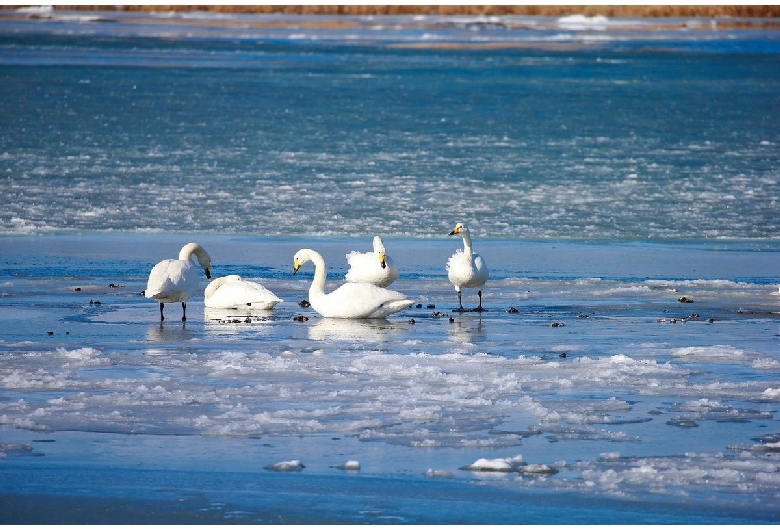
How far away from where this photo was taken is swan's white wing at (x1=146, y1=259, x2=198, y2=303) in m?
11.2

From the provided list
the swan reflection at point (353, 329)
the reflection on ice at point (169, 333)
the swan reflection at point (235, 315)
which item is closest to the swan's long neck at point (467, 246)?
the swan reflection at point (353, 329)

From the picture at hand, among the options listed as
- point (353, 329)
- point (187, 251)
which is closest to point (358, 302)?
point (353, 329)

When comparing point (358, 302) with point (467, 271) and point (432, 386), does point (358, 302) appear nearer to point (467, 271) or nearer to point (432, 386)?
point (467, 271)

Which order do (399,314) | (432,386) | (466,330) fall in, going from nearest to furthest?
(432,386) → (466,330) → (399,314)

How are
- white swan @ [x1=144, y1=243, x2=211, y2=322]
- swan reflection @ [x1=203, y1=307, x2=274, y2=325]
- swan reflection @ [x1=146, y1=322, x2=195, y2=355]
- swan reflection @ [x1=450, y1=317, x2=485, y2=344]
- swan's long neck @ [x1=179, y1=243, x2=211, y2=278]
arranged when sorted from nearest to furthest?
swan reflection @ [x1=146, y1=322, x2=195, y2=355] < swan reflection @ [x1=450, y1=317, x2=485, y2=344] < white swan @ [x1=144, y1=243, x2=211, y2=322] < swan reflection @ [x1=203, y1=307, x2=274, y2=325] < swan's long neck @ [x1=179, y1=243, x2=211, y2=278]

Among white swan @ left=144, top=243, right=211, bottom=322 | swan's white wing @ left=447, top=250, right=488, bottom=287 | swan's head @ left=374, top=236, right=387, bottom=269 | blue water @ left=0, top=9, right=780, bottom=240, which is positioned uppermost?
blue water @ left=0, top=9, right=780, bottom=240

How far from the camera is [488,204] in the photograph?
66.6 feet

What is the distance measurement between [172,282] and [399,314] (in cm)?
221

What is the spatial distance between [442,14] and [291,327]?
95172 mm

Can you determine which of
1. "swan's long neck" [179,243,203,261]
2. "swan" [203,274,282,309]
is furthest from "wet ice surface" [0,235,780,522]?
"swan's long neck" [179,243,203,261]

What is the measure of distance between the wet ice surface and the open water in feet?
0.10

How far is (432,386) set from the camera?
880 centimetres

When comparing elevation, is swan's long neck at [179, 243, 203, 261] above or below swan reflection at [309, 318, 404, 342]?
above

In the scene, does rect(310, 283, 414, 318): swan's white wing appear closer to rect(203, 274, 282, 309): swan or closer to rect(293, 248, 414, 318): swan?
rect(293, 248, 414, 318): swan
